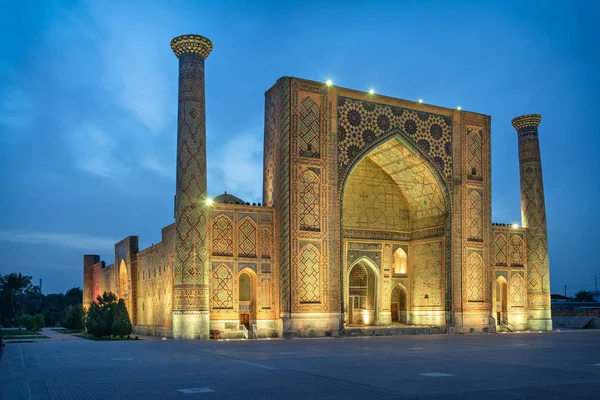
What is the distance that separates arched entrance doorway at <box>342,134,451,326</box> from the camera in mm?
20578

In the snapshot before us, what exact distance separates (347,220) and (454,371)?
13.1 m

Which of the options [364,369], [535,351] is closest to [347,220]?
[535,351]

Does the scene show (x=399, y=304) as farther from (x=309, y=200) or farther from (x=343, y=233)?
(x=309, y=200)

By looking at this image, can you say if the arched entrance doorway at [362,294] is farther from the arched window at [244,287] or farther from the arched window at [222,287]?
the arched window at [222,287]

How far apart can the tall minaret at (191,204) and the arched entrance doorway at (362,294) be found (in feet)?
22.1

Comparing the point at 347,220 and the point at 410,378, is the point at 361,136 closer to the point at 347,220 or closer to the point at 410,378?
the point at 347,220

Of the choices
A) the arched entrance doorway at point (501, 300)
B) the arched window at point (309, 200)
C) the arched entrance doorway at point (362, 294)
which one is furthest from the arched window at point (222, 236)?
the arched entrance doorway at point (501, 300)

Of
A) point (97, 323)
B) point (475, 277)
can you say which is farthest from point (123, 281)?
point (475, 277)

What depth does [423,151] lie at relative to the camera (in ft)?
65.9

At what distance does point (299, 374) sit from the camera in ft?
25.6

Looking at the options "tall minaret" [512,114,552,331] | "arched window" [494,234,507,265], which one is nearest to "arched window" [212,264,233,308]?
"arched window" [494,234,507,265]

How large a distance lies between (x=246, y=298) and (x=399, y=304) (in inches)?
268

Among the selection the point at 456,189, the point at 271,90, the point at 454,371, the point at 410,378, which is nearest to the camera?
the point at 410,378

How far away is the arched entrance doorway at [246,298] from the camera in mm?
17453
